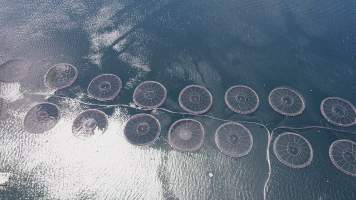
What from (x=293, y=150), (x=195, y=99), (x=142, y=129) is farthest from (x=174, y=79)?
(x=293, y=150)

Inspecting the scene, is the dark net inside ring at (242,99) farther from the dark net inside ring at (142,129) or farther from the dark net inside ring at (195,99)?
the dark net inside ring at (142,129)

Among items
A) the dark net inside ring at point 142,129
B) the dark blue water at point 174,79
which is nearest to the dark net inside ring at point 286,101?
the dark blue water at point 174,79

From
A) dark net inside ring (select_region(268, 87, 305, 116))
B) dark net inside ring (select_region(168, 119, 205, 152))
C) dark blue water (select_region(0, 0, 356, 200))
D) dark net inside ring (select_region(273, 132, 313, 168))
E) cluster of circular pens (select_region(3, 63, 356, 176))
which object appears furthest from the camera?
dark net inside ring (select_region(268, 87, 305, 116))

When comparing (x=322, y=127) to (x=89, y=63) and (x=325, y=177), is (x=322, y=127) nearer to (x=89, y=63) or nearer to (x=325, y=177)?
(x=325, y=177)

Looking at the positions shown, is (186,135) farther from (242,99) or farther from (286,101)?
(286,101)

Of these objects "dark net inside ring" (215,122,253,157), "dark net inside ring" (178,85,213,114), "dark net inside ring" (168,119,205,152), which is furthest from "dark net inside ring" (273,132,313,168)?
"dark net inside ring" (178,85,213,114)

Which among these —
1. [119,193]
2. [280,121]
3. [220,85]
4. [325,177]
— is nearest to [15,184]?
[119,193]

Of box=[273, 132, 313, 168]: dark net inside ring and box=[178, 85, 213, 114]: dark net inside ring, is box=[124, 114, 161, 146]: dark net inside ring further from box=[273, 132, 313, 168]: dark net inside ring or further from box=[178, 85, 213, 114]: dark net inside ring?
box=[273, 132, 313, 168]: dark net inside ring
